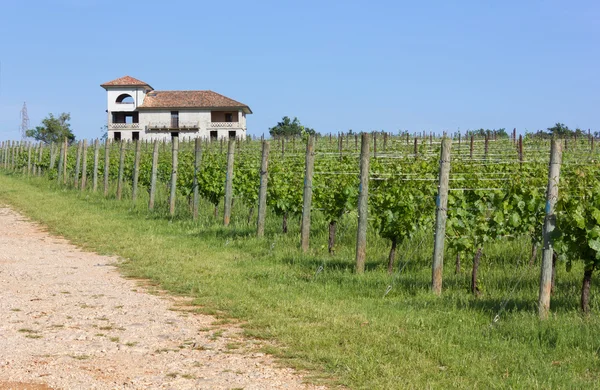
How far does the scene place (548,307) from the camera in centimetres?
731

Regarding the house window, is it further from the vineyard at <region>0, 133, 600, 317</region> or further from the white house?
the vineyard at <region>0, 133, 600, 317</region>

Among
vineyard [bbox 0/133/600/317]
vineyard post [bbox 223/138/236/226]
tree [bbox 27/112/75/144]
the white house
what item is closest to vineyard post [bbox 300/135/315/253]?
vineyard [bbox 0/133/600/317]

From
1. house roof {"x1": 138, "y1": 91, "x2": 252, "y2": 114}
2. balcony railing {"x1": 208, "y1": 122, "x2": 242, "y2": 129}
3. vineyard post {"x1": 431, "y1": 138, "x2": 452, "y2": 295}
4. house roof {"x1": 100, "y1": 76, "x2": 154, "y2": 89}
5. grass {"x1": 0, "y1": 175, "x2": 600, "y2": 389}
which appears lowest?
grass {"x1": 0, "y1": 175, "x2": 600, "y2": 389}

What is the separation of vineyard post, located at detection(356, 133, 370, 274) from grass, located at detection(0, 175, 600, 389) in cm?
24

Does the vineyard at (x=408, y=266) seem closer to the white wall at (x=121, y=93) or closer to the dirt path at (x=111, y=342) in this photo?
the dirt path at (x=111, y=342)

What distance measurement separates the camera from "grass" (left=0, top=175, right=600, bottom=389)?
223 inches

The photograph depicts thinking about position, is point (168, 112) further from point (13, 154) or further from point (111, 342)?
point (111, 342)

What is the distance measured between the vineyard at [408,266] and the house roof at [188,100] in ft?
164

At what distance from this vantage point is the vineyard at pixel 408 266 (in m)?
6.01

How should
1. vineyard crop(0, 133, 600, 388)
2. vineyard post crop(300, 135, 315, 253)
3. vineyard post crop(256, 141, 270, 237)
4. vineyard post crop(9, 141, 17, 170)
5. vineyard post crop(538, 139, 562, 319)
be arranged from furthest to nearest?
vineyard post crop(9, 141, 17, 170) → vineyard post crop(256, 141, 270, 237) → vineyard post crop(300, 135, 315, 253) → vineyard post crop(538, 139, 562, 319) → vineyard crop(0, 133, 600, 388)

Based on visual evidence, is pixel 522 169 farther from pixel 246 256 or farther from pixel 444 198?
pixel 246 256

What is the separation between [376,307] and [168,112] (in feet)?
199

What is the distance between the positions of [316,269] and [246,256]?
170 centimetres

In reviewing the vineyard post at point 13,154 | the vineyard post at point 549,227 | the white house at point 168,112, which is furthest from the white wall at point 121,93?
the vineyard post at point 549,227
